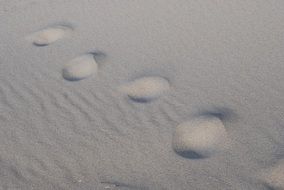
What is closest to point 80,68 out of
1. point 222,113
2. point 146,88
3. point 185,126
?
point 146,88

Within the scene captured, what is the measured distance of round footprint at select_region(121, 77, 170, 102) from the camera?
8.82ft

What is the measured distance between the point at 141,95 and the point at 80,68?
2.09 ft

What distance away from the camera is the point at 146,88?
2756mm

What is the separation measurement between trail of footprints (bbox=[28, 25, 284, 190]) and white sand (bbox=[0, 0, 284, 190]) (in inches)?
0.7

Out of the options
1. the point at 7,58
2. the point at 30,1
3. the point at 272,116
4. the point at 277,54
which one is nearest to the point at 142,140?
the point at 272,116

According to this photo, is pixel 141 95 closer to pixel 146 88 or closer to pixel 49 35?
pixel 146 88

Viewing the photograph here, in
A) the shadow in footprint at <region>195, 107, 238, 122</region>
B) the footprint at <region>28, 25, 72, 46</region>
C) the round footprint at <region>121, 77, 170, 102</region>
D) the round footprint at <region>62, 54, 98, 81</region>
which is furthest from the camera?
the footprint at <region>28, 25, 72, 46</region>

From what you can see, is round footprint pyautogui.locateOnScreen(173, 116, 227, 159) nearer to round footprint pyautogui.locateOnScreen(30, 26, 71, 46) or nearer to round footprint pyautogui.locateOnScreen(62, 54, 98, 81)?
round footprint pyautogui.locateOnScreen(62, 54, 98, 81)

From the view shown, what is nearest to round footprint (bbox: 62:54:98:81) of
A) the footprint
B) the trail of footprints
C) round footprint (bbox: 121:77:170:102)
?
the trail of footprints

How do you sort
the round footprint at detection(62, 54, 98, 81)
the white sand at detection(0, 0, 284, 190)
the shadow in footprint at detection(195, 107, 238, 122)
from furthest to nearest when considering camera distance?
the round footprint at detection(62, 54, 98, 81), the shadow in footprint at detection(195, 107, 238, 122), the white sand at detection(0, 0, 284, 190)

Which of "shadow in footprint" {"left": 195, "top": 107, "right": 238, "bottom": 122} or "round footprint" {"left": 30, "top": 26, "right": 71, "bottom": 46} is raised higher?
"round footprint" {"left": 30, "top": 26, "right": 71, "bottom": 46}

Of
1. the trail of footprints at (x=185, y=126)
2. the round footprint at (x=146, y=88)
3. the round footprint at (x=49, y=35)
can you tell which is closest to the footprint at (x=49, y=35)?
the round footprint at (x=49, y=35)

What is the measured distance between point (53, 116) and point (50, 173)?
55cm

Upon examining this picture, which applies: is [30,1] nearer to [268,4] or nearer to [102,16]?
[102,16]
